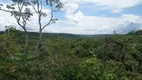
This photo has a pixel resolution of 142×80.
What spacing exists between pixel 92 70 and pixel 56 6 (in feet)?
57.3

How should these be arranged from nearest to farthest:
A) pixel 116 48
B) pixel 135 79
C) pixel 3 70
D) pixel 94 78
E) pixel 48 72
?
pixel 3 70, pixel 48 72, pixel 94 78, pixel 116 48, pixel 135 79

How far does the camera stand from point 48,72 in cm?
732

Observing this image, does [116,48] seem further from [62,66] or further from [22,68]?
[22,68]

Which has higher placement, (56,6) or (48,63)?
(56,6)

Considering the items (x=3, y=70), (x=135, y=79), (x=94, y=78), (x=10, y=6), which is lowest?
(x=135, y=79)

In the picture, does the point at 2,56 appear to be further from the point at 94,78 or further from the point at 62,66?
the point at 94,78

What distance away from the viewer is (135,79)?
14984mm

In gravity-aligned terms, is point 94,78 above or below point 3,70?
below

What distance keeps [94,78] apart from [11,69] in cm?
332

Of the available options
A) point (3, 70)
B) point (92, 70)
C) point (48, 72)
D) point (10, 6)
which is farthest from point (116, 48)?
point (10, 6)

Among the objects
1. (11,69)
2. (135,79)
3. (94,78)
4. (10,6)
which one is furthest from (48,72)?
(10,6)

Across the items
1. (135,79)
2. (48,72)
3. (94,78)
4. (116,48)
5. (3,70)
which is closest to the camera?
(3,70)

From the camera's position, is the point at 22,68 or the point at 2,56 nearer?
the point at 22,68

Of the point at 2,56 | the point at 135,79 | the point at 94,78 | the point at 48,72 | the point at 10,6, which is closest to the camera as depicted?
the point at 48,72
